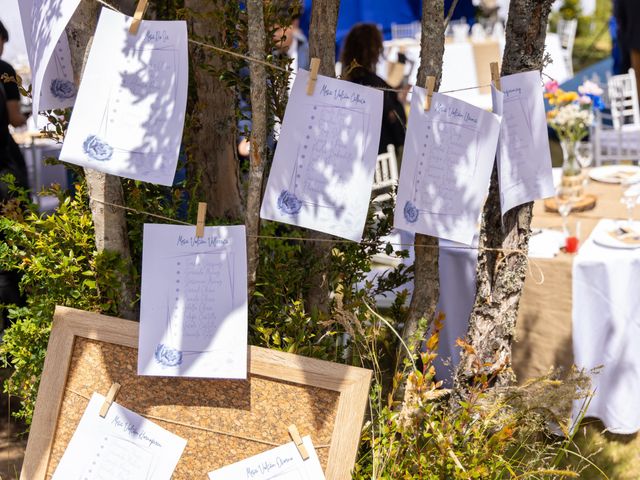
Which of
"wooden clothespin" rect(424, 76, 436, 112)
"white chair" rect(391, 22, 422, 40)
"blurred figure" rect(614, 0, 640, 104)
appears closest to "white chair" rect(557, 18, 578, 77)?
"white chair" rect(391, 22, 422, 40)

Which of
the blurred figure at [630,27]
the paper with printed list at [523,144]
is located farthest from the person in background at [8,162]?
the blurred figure at [630,27]

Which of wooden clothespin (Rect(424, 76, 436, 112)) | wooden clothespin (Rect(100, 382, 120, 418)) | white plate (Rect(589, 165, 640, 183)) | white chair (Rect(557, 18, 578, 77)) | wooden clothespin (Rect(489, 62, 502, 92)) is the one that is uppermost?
white chair (Rect(557, 18, 578, 77))

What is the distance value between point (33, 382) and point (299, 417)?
3.09ft

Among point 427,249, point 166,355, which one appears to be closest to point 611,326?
point 427,249

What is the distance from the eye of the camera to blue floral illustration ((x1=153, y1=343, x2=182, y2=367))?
1970 millimetres

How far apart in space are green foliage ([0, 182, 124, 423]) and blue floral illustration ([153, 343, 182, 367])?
367 millimetres

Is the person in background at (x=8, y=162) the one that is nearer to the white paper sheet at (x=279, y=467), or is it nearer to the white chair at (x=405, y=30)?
the white paper sheet at (x=279, y=467)

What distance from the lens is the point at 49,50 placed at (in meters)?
1.87

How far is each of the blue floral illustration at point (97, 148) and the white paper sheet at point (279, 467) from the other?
85 cm

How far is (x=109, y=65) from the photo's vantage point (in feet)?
6.17

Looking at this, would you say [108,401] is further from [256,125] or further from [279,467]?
[256,125]

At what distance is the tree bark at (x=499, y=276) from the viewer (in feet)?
7.08

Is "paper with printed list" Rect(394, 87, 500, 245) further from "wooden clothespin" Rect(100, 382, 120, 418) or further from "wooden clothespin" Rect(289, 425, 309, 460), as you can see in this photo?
"wooden clothespin" Rect(100, 382, 120, 418)

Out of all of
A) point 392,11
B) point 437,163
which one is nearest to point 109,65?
point 437,163
